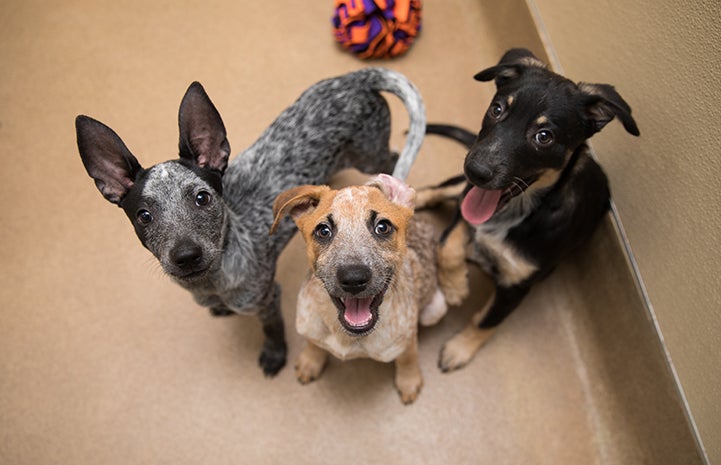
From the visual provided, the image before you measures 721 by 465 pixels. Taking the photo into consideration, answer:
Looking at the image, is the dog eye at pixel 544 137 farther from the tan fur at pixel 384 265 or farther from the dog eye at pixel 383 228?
the dog eye at pixel 383 228

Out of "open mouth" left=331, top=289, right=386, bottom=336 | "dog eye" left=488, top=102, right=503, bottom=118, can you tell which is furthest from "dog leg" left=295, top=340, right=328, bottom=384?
"dog eye" left=488, top=102, right=503, bottom=118

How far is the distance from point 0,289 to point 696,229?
432 cm

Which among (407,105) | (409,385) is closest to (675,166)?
(407,105)

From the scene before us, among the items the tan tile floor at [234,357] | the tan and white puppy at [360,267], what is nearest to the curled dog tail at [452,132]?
the tan tile floor at [234,357]

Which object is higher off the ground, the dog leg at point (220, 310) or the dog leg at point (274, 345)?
the dog leg at point (220, 310)

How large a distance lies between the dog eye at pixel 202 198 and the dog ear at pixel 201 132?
0.53 ft

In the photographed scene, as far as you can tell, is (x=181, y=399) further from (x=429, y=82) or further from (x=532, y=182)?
(x=429, y=82)

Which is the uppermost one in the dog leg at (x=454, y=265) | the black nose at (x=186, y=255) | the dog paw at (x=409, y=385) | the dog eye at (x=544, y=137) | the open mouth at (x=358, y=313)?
the dog eye at (x=544, y=137)

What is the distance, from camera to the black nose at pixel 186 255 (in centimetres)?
217

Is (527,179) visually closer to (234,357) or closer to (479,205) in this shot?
(479,205)

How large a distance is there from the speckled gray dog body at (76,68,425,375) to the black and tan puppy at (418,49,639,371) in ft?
1.88

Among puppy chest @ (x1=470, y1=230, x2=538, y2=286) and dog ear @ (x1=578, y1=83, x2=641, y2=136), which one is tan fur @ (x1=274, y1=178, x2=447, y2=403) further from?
dog ear @ (x1=578, y1=83, x2=641, y2=136)

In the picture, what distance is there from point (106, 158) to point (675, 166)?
9.07 feet

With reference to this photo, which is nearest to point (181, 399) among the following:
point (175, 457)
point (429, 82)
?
point (175, 457)
